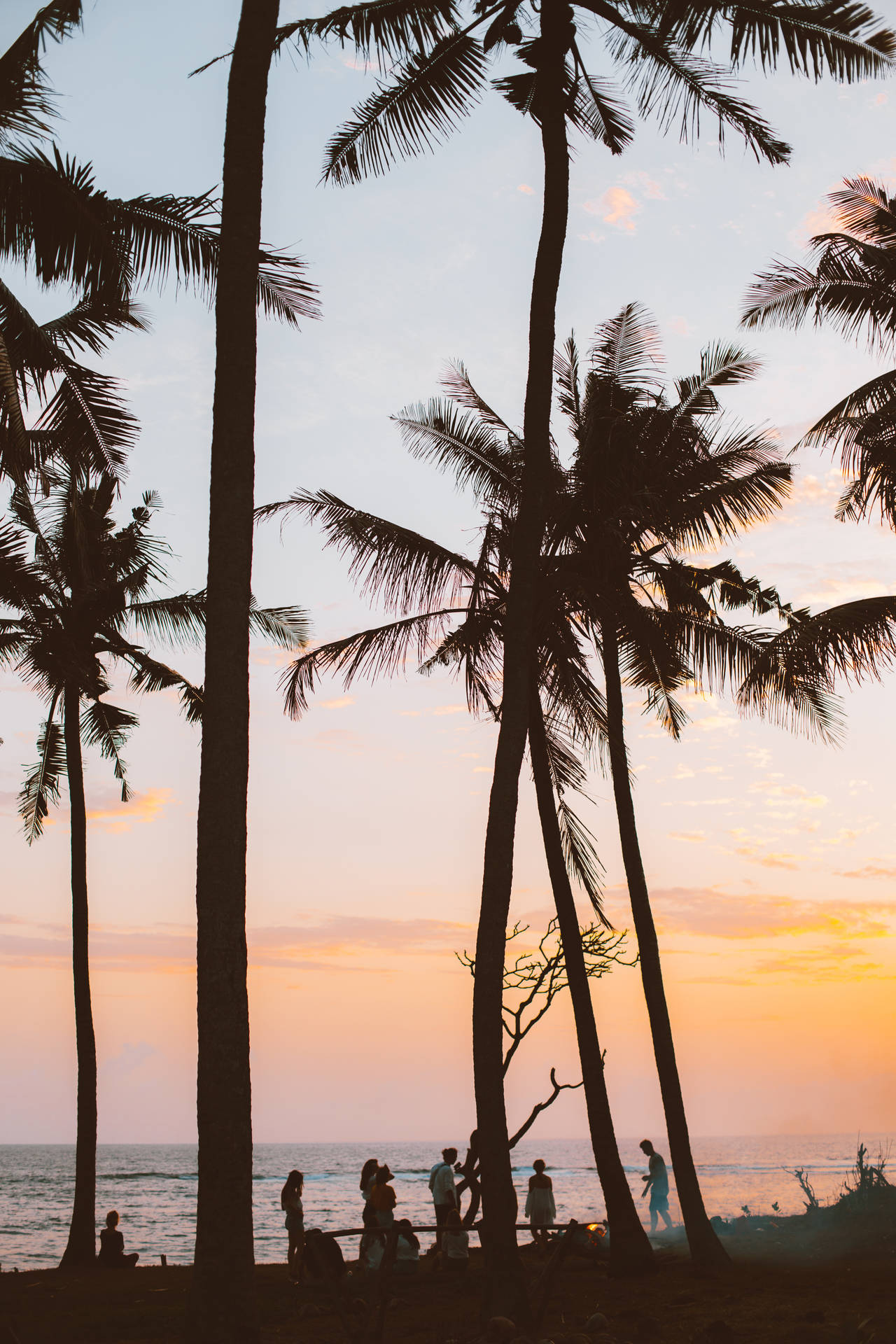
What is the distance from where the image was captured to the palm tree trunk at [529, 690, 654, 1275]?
13523mm

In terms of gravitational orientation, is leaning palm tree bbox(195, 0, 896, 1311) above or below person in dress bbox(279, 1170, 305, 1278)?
above

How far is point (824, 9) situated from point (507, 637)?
22.4 feet

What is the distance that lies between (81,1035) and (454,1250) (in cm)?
712

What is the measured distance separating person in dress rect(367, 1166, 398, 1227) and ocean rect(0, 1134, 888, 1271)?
43.9ft

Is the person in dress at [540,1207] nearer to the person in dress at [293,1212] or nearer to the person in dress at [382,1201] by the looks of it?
the person in dress at [293,1212]

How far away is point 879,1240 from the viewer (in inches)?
659

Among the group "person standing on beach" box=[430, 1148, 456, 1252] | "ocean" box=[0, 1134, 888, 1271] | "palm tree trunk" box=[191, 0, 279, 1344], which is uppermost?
"palm tree trunk" box=[191, 0, 279, 1344]

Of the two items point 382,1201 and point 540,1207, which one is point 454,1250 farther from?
point 382,1201

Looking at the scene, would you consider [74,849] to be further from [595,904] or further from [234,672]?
[234,672]

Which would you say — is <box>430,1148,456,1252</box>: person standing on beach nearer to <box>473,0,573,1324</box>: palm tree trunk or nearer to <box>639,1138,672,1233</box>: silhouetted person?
<box>473,0,573,1324</box>: palm tree trunk

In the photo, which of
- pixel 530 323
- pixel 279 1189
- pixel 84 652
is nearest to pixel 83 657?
pixel 84 652

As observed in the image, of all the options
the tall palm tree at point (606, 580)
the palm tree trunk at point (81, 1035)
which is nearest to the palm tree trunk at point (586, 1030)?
the tall palm tree at point (606, 580)

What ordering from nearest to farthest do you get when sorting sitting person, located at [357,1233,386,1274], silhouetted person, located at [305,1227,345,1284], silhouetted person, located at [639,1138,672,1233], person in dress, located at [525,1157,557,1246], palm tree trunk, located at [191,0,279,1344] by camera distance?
palm tree trunk, located at [191,0,279,1344] < silhouetted person, located at [305,1227,345,1284] < sitting person, located at [357,1233,386,1274] < person in dress, located at [525,1157,557,1246] < silhouetted person, located at [639,1138,672,1233]

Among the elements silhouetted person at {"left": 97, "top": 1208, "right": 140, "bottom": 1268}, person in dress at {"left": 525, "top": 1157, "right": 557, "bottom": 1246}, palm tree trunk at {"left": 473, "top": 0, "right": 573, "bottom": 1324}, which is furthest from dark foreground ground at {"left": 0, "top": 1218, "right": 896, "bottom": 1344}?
silhouetted person at {"left": 97, "top": 1208, "right": 140, "bottom": 1268}
